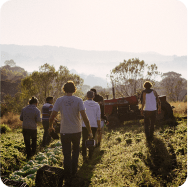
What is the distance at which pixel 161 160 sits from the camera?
3498 mm

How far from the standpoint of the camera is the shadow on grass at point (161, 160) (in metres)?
2.93

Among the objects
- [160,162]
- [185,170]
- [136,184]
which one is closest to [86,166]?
[136,184]

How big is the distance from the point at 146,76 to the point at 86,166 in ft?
54.3

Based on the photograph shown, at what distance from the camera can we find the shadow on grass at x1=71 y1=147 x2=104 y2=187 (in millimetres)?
3045

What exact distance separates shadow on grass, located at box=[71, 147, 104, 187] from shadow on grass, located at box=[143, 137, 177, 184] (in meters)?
1.26

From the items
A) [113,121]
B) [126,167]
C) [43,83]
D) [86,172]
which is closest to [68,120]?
[86,172]

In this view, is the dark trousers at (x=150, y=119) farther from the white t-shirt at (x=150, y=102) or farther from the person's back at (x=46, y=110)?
the person's back at (x=46, y=110)

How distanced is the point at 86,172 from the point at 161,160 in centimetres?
168

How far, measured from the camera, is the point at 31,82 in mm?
15445

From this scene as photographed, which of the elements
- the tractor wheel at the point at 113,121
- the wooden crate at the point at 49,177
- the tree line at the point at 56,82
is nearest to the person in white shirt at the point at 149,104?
the wooden crate at the point at 49,177

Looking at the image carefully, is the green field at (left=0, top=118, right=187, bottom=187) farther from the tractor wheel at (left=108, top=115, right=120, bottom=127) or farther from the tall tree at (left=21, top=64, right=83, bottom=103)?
the tall tree at (left=21, top=64, right=83, bottom=103)

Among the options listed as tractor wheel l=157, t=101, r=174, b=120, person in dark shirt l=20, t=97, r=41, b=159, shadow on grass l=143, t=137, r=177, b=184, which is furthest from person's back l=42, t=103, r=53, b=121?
tractor wheel l=157, t=101, r=174, b=120

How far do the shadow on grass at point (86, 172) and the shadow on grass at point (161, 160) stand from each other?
1.26 m

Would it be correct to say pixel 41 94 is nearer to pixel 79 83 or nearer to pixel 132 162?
pixel 79 83
